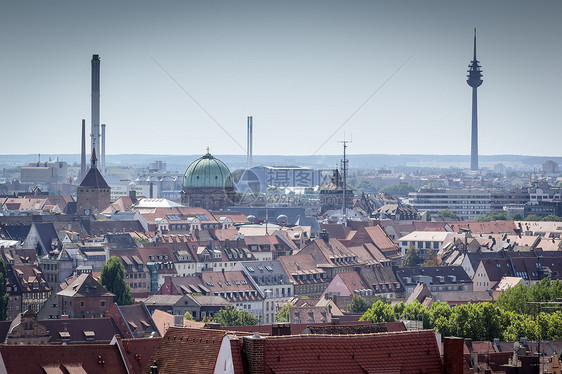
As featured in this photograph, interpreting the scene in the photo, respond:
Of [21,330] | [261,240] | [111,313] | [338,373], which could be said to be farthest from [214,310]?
[338,373]

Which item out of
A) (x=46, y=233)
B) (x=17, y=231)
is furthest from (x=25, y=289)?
(x=17, y=231)

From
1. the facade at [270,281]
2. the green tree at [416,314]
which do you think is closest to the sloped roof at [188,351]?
the green tree at [416,314]

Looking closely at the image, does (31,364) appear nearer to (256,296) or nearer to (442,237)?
(256,296)

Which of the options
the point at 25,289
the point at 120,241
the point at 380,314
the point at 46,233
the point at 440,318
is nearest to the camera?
the point at 440,318

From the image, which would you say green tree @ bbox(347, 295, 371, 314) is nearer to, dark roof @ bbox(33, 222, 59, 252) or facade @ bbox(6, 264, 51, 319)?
facade @ bbox(6, 264, 51, 319)

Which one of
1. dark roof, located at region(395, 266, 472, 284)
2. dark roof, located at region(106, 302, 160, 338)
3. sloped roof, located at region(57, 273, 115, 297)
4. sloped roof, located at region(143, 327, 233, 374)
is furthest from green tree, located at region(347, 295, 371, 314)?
sloped roof, located at region(143, 327, 233, 374)

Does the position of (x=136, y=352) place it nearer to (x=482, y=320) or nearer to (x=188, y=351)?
(x=188, y=351)
